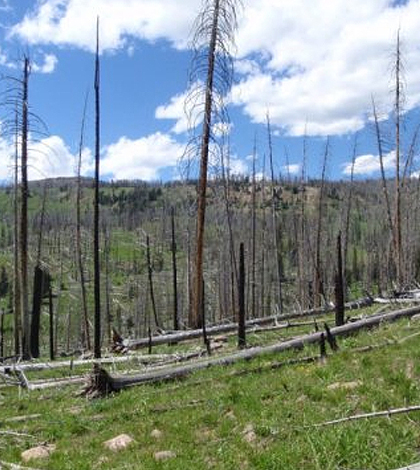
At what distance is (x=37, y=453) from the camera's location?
8422 millimetres

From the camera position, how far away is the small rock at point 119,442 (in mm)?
8148

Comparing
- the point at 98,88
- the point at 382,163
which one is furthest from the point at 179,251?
the point at 98,88

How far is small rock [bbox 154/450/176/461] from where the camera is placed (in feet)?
24.3

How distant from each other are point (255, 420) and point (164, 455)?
1.38 metres

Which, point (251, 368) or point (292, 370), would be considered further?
point (251, 368)

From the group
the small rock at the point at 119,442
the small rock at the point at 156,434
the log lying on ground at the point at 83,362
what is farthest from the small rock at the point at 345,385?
the log lying on ground at the point at 83,362

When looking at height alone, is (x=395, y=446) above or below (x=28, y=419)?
above

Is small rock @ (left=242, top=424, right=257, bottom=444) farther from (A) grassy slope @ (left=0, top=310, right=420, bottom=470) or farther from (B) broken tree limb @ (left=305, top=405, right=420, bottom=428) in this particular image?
(B) broken tree limb @ (left=305, top=405, right=420, bottom=428)

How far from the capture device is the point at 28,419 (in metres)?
10.8

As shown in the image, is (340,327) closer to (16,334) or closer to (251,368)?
(251,368)

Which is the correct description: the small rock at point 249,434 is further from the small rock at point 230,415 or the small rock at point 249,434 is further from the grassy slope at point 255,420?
the small rock at point 230,415

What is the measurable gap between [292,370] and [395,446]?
404cm

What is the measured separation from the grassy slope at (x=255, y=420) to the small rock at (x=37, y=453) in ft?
0.43

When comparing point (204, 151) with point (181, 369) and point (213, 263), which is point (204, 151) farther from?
point (213, 263)
